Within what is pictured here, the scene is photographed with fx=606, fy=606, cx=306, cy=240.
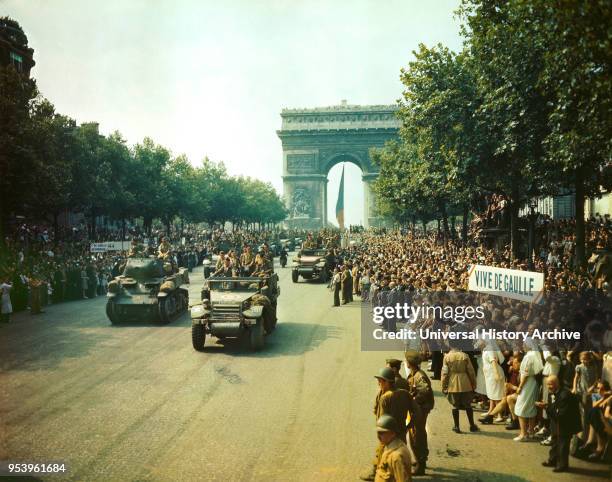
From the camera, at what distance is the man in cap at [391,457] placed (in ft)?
17.5

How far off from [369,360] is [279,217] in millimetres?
97373

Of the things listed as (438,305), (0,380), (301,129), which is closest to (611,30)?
(438,305)

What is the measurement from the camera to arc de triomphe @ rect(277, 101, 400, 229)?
89.1m

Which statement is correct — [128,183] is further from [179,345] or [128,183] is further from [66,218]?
Answer: [179,345]

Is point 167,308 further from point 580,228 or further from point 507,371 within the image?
point 580,228

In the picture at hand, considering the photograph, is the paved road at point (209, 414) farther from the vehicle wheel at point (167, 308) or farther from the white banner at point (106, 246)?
the white banner at point (106, 246)

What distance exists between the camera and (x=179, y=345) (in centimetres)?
1589

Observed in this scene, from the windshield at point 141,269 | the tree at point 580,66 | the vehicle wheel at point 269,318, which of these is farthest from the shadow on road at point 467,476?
the windshield at point 141,269

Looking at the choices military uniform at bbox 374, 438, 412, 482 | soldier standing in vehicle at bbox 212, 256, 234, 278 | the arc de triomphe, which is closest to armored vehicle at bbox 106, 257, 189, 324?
soldier standing in vehicle at bbox 212, 256, 234, 278

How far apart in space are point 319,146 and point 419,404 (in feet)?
271

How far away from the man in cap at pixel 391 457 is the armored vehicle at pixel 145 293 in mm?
14393

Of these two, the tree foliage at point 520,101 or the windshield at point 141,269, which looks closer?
the tree foliage at point 520,101

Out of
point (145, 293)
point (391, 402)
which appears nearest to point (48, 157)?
point (145, 293)

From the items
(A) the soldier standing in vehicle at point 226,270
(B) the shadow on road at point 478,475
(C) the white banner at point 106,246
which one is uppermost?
(C) the white banner at point 106,246
